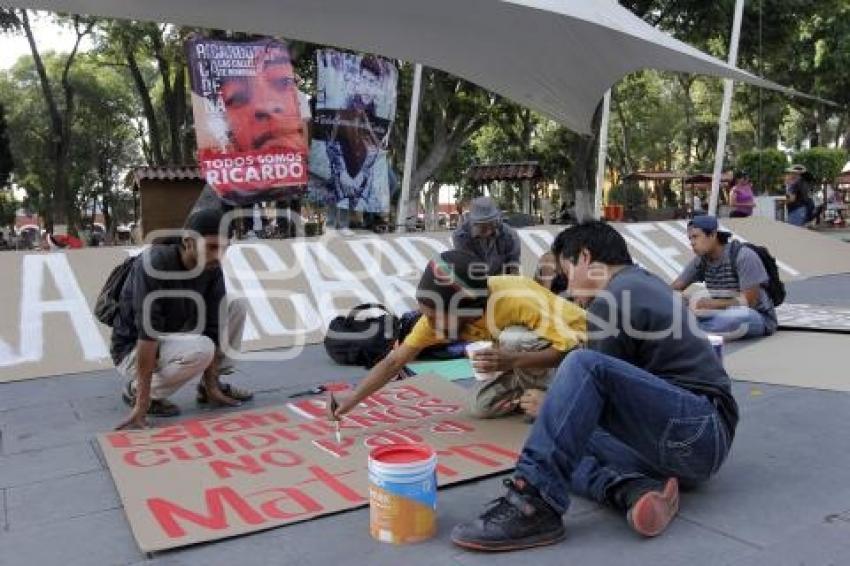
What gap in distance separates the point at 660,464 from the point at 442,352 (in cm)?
316

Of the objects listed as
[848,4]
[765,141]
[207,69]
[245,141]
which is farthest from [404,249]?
[765,141]

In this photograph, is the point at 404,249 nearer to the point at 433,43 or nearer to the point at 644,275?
the point at 433,43

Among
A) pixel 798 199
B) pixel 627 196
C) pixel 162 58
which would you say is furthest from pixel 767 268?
pixel 627 196

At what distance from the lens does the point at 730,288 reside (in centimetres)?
581

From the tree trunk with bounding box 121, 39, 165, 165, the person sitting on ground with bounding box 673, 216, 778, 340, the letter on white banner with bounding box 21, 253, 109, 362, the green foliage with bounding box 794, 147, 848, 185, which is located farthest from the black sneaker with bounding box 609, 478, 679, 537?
the tree trunk with bounding box 121, 39, 165, 165

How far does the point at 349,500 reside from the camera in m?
2.90

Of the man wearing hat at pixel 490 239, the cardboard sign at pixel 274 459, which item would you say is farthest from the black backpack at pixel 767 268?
the cardboard sign at pixel 274 459

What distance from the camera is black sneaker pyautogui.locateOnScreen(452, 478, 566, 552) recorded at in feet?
7.84

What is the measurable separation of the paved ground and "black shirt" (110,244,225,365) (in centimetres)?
61

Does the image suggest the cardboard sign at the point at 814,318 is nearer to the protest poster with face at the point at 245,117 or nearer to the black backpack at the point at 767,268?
the black backpack at the point at 767,268

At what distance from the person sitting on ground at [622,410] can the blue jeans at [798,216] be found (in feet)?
39.1

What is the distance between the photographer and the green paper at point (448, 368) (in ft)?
16.5

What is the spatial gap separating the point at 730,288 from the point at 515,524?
4.03 m

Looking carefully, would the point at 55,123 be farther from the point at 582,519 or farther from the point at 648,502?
the point at 648,502
